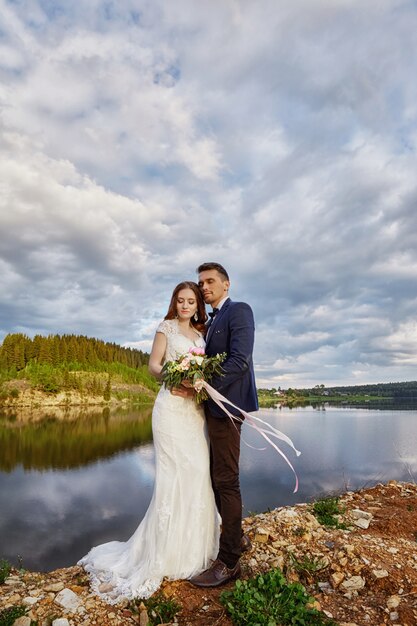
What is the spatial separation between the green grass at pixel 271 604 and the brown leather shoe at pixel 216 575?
380 mm

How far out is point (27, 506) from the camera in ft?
69.5

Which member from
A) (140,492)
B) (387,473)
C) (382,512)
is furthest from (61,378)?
(382,512)

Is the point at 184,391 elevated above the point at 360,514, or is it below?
above

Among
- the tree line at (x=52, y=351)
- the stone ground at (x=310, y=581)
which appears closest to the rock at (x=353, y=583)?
the stone ground at (x=310, y=581)

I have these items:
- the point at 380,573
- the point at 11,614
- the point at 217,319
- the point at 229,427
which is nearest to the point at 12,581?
the point at 11,614

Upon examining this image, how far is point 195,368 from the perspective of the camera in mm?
4066

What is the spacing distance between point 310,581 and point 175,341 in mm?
2952

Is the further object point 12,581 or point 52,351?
point 52,351

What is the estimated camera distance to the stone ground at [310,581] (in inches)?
143

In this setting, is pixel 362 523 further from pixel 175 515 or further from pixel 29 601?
pixel 29 601

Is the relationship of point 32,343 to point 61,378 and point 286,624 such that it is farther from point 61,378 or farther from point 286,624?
point 286,624

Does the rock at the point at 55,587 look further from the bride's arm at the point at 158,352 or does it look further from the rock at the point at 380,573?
the rock at the point at 380,573

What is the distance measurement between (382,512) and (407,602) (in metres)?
2.92

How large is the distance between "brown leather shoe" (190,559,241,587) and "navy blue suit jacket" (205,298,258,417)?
5.10 feet
